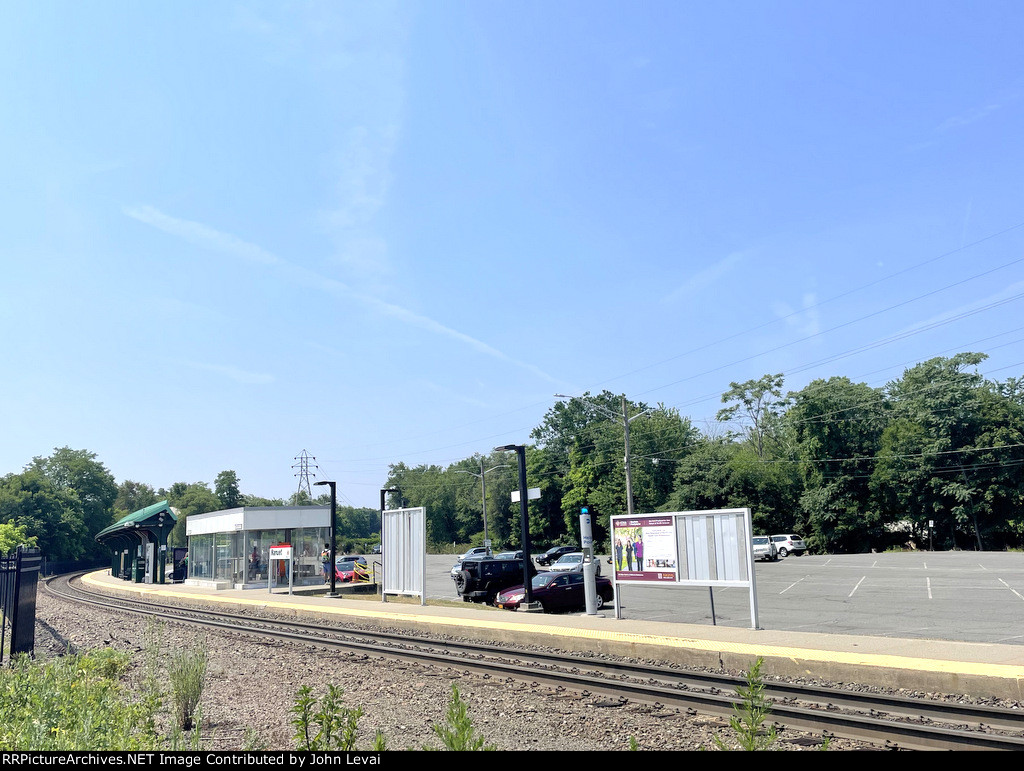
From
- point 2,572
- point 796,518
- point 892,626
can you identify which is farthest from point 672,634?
point 796,518

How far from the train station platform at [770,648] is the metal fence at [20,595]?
8115 mm

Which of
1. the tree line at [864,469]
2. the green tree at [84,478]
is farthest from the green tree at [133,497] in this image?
the tree line at [864,469]

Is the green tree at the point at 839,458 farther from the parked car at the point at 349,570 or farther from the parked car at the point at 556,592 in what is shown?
the parked car at the point at 556,592

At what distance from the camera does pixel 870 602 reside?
2173cm

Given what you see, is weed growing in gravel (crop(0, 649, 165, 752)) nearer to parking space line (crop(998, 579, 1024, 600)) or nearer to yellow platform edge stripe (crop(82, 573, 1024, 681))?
yellow platform edge stripe (crop(82, 573, 1024, 681))

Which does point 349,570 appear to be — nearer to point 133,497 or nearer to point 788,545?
point 788,545

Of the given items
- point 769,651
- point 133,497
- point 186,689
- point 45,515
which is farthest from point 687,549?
point 133,497

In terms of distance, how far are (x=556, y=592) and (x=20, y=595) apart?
13.8m

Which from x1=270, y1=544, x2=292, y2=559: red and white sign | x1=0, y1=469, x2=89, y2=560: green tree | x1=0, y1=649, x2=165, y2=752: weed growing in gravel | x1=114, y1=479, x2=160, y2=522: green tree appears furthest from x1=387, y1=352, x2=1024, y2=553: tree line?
x1=114, y1=479, x2=160, y2=522: green tree

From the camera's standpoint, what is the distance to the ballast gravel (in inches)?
296

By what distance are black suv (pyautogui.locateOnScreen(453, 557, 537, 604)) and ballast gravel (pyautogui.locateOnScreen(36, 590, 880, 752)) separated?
12.1 m

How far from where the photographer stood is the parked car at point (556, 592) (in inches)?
871

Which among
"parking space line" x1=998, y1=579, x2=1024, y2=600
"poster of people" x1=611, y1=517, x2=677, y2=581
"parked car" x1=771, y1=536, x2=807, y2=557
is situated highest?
"poster of people" x1=611, y1=517, x2=677, y2=581

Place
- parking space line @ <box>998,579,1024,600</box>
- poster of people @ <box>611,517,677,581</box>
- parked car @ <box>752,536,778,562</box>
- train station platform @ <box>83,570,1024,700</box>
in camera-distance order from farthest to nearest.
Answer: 1. parked car @ <box>752,536,778,562</box>
2. parking space line @ <box>998,579,1024,600</box>
3. poster of people @ <box>611,517,677,581</box>
4. train station platform @ <box>83,570,1024,700</box>
